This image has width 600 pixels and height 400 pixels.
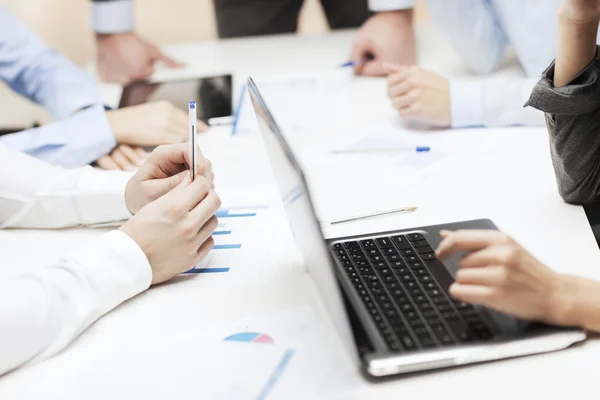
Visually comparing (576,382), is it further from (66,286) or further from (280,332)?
(66,286)

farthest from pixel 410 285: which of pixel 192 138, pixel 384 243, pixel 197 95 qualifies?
pixel 197 95

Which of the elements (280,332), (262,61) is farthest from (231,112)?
(280,332)

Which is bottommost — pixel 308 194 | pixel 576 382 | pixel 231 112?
pixel 576 382

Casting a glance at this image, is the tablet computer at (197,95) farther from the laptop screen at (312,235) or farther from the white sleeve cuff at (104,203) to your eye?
the laptop screen at (312,235)

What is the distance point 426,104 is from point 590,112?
1.39ft

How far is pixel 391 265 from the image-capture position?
3.04 feet

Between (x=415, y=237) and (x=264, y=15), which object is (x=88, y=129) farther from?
(x=264, y=15)

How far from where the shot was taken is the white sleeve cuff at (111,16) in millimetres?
1987

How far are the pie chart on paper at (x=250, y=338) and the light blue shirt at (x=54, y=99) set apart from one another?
0.73 meters

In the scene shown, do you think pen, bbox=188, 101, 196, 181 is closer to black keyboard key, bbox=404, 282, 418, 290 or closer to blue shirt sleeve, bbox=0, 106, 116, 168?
black keyboard key, bbox=404, 282, 418, 290

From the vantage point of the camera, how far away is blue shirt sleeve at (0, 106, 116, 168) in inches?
56.4

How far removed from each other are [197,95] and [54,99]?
0.33 metres

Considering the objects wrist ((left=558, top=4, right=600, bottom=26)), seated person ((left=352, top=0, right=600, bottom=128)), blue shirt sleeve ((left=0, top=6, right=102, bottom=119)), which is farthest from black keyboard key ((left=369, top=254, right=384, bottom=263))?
blue shirt sleeve ((left=0, top=6, right=102, bottom=119))

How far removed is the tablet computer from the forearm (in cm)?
74
